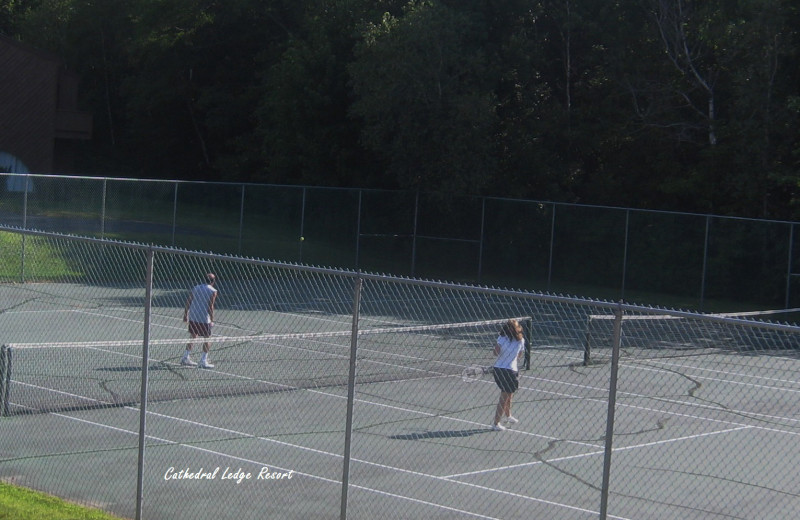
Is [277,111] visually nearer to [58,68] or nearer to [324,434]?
[58,68]

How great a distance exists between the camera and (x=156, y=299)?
21.5 metres

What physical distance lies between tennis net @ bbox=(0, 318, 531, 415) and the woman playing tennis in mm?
1129

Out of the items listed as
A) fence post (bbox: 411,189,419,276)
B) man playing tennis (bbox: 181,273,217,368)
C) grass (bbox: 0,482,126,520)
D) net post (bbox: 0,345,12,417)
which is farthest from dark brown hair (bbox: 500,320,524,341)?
fence post (bbox: 411,189,419,276)

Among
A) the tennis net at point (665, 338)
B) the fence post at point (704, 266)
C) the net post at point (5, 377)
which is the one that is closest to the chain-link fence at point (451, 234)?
the fence post at point (704, 266)

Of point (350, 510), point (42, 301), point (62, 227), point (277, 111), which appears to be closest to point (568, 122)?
point (277, 111)

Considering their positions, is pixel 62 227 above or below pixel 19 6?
below

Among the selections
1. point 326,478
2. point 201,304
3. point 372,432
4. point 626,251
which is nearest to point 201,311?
point 201,304

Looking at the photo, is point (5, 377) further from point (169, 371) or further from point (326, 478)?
point (326, 478)

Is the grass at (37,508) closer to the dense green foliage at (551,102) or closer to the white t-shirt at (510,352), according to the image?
the white t-shirt at (510,352)

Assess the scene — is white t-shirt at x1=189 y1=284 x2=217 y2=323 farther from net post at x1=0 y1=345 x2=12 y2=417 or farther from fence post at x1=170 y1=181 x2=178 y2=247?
fence post at x1=170 y1=181 x2=178 y2=247

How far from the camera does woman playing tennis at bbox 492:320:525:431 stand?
818 centimetres

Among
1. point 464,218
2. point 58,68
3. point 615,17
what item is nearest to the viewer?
point 464,218

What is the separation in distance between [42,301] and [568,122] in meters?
21.9

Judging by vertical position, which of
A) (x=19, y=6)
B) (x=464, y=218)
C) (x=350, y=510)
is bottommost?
(x=350, y=510)
